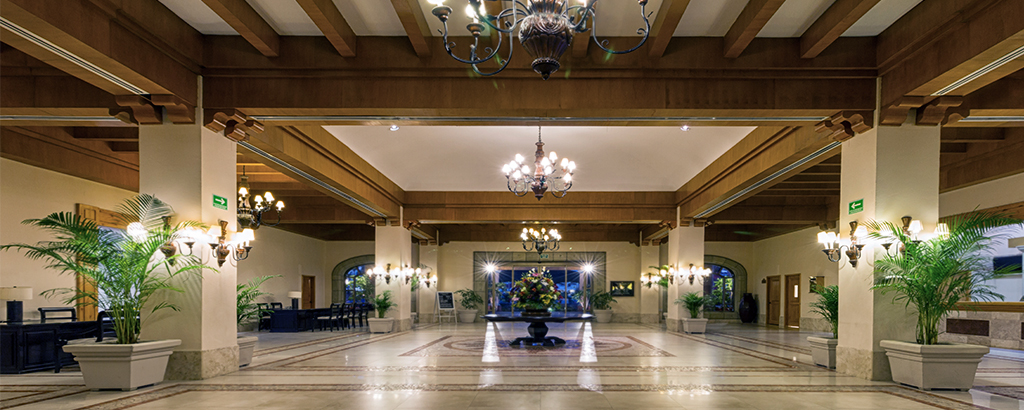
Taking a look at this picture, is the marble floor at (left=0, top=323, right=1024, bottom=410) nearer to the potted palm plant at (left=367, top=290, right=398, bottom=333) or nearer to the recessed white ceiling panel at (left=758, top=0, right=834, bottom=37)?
the recessed white ceiling panel at (left=758, top=0, right=834, bottom=37)

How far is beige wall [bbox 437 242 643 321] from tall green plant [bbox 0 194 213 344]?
15935mm

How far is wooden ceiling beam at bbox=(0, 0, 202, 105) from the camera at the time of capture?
462 cm

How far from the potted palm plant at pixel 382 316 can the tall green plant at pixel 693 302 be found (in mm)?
7212

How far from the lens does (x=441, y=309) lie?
69.6 ft

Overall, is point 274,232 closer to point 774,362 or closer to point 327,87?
point 327,87

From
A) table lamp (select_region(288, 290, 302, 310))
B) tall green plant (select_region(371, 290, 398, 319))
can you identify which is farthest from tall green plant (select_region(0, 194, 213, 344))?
table lamp (select_region(288, 290, 302, 310))

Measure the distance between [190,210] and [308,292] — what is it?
15.3 meters

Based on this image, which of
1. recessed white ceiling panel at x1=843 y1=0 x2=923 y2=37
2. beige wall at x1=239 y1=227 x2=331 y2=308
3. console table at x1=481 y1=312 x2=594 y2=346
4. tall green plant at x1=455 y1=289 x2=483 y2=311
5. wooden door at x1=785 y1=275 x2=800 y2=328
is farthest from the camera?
tall green plant at x1=455 y1=289 x2=483 y2=311

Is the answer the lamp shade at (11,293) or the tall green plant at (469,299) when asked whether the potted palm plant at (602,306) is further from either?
the lamp shade at (11,293)

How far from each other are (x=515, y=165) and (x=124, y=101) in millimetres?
5431

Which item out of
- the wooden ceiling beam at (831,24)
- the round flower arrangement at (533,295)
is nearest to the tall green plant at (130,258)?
the round flower arrangement at (533,295)

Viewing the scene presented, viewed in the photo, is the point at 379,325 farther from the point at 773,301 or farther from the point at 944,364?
the point at 773,301

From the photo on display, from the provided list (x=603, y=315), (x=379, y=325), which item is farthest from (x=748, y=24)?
(x=603, y=315)

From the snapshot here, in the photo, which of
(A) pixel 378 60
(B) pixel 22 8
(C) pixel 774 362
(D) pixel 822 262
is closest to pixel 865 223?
(C) pixel 774 362
